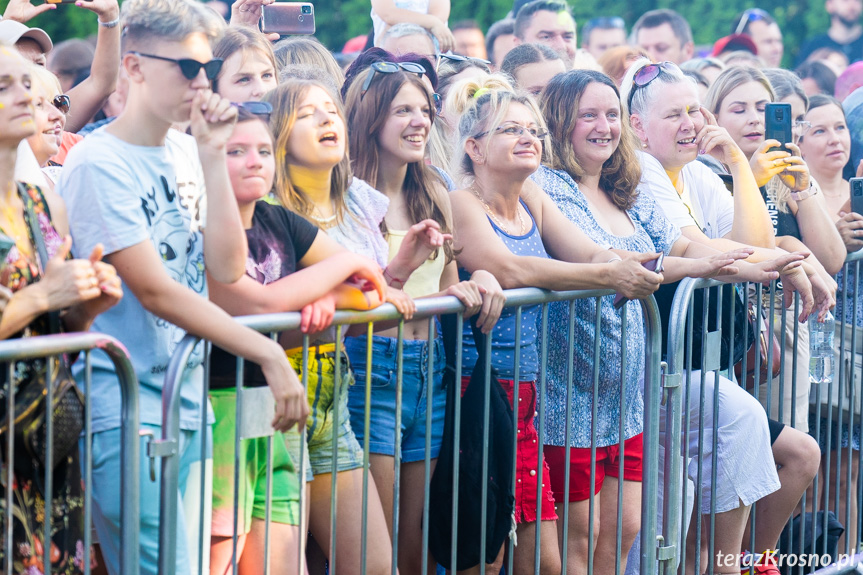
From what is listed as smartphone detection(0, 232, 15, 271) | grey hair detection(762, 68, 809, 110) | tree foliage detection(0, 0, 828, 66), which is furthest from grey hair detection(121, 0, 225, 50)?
tree foliage detection(0, 0, 828, 66)

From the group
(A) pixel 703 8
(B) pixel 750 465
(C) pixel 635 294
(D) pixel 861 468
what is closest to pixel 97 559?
(C) pixel 635 294

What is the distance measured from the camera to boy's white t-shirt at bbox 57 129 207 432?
2.86 metres

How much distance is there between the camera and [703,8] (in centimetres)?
1558

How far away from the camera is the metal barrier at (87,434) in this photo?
2.54 metres

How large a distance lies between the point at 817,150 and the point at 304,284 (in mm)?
3890

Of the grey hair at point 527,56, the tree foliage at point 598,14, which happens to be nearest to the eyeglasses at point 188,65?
the grey hair at point 527,56

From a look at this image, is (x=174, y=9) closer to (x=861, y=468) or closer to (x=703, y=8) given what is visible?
(x=861, y=468)

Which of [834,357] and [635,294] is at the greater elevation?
[635,294]

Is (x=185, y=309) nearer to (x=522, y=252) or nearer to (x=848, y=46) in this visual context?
(x=522, y=252)

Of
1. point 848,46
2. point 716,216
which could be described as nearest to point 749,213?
point 716,216

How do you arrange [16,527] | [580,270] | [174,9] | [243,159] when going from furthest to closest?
[580,270]
[243,159]
[174,9]
[16,527]

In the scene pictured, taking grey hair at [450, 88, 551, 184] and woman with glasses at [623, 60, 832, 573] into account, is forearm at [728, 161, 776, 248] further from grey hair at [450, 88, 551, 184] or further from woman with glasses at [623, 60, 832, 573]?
grey hair at [450, 88, 551, 184]

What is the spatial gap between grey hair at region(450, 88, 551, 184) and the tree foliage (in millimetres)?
11772

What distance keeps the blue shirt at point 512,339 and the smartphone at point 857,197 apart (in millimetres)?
2218
